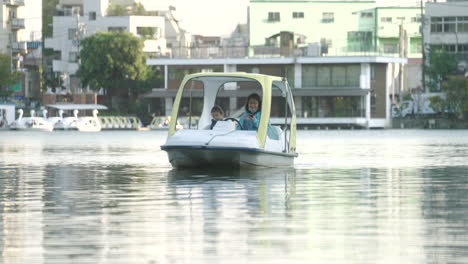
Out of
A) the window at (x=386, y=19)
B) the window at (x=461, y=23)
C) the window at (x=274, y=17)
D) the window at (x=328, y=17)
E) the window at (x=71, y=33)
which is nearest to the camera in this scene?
the window at (x=461, y=23)

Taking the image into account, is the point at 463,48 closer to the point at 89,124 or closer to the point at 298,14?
the point at 89,124

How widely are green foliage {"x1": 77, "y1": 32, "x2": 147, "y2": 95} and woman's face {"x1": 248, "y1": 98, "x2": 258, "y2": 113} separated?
336ft

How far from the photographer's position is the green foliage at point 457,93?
117000 millimetres

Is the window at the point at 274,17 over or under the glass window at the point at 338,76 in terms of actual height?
over

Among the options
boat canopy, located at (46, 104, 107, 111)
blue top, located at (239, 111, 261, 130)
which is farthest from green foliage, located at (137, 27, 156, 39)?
blue top, located at (239, 111, 261, 130)

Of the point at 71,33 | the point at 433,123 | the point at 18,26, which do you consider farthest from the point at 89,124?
the point at 71,33

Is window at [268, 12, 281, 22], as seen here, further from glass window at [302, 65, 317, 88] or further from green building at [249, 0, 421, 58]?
glass window at [302, 65, 317, 88]

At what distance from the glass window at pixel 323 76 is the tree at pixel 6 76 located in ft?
100

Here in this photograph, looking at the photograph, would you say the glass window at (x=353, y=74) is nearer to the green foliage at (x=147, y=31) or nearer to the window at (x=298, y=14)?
the green foliage at (x=147, y=31)

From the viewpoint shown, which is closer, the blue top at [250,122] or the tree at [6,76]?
the blue top at [250,122]

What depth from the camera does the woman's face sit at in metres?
30.6

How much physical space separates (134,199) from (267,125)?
930 centimetres

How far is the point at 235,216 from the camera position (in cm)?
1762

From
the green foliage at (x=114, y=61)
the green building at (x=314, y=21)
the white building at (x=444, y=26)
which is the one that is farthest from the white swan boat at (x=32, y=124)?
the green building at (x=314, y=21)
